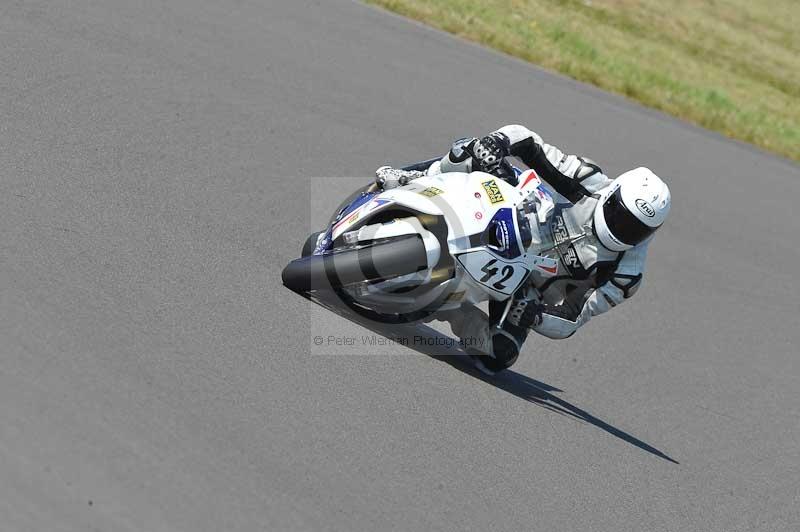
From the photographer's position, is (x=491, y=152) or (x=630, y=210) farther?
(x=491, y=152)

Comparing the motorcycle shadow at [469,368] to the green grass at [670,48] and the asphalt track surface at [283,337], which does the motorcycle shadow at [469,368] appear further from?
the green grass at [670,48]

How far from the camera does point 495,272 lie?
6246 mm

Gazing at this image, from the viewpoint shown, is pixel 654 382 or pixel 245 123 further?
pixel 245 123

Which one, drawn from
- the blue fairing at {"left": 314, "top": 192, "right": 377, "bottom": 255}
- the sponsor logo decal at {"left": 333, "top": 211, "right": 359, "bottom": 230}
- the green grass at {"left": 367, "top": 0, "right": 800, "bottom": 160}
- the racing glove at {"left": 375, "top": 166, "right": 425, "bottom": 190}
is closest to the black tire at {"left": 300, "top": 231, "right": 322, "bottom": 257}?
the blue fairing at {"left": 314, "top": 192, "right": 377, "bottom": 255}

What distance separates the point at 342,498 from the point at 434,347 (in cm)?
227

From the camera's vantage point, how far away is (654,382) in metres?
7.90

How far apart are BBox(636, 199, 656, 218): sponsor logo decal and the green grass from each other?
8039 millimetres

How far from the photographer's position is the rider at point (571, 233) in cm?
622

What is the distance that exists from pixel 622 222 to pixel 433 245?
1.09 m

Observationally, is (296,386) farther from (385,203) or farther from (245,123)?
(245,123)

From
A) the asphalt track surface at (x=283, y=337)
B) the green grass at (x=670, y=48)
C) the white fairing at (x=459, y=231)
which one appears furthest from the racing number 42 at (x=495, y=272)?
the green grass at (x=670, y=48)

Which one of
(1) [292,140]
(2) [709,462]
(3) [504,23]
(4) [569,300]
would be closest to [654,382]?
(2) [709,462]

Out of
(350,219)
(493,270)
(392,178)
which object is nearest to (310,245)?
(350,219)

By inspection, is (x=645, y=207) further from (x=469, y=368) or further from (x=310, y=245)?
(x=310, y=245)
